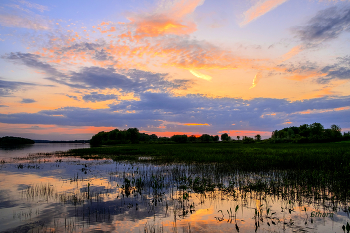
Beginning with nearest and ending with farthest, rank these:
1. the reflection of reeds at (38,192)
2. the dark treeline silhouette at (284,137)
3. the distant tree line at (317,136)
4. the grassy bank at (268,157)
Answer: the reflection of reeds at (38,192) → the grassy bank at (268,157) → the distant tree line at (317,136) → the dark treeline silhouette at (284,137)

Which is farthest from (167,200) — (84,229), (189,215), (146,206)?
(84,229)

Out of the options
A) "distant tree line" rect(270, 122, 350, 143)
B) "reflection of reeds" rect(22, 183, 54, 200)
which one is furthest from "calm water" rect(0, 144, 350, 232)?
"distant tree line" rect(270, 122, 350, 143)

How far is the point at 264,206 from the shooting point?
9.44 metres

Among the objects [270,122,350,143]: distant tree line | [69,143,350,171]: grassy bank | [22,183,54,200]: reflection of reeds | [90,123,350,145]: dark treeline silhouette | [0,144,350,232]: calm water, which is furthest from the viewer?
[90,123,350,145]: dark treeline silhouette

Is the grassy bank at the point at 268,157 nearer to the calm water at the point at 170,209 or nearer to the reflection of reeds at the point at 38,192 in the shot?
the calm water at the point at 170,209

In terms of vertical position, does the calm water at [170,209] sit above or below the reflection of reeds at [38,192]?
above

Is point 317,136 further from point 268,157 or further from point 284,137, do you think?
point 268,157

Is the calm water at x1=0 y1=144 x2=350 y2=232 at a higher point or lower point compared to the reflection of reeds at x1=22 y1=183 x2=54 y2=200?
higher

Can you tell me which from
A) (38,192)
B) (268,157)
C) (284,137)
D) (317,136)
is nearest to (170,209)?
(38,192)

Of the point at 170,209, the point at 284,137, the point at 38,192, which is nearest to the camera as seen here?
the point at 170,209

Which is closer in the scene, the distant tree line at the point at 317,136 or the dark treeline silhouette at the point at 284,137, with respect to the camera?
the distant tree line at the point at 317,136

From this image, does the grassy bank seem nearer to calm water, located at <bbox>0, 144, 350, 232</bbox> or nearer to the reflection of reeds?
calm water, located at <bbox>0, 144, 350, 232</bbox>

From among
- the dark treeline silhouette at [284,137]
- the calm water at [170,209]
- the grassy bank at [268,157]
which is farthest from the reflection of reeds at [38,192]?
the dark treeline silhouette at [284,137]

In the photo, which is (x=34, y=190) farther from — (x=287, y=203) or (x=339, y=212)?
(x=339, y=212)
